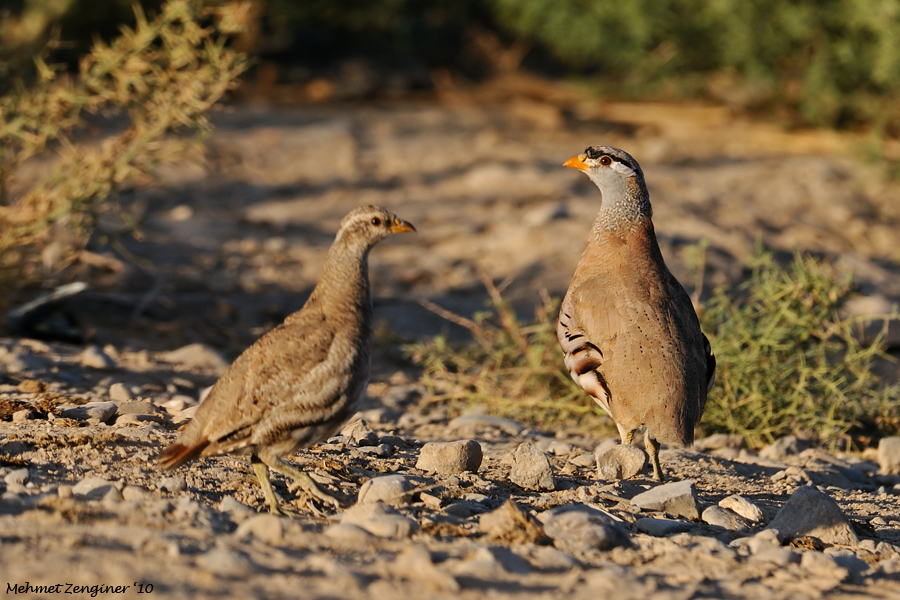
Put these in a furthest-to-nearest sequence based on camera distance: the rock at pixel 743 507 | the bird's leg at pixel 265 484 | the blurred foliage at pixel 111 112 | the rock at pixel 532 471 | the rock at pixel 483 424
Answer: the blurred foliage at pixel 111 112 → the rock at pixel 483 424 → the rock at pixel 532 471 → the rock at pixel 743 507 → the bird's leg at pixel 265 484

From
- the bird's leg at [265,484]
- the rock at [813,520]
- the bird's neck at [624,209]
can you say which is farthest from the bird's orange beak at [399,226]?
the rock at [813,520]

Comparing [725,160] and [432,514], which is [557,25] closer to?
[725,160]

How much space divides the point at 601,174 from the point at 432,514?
2996 mm

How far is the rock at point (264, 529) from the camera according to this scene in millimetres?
4289

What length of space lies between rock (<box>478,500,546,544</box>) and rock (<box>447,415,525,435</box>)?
7.95ft

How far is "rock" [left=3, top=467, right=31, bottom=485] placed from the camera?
15.7ft

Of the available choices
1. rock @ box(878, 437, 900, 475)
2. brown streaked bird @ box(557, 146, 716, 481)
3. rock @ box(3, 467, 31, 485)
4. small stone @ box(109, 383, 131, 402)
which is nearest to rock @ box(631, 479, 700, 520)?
brown streaked bird @ box(557, 146, 716, 481)

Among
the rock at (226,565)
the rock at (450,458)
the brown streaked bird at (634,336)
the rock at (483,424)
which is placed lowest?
the rock at (483,424)

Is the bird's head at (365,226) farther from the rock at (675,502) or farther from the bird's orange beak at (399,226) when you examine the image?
the rock at (675,502)

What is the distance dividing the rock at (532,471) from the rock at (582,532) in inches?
29.6

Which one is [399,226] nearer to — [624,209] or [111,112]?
[624,209]

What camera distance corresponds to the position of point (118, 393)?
6.74 m

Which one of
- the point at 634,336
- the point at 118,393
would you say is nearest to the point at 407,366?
the point at 118,393

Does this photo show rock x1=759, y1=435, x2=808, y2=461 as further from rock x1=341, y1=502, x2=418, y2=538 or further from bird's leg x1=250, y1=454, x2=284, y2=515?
bird's leg x1=250, y1=454, x2=284, y2=515
